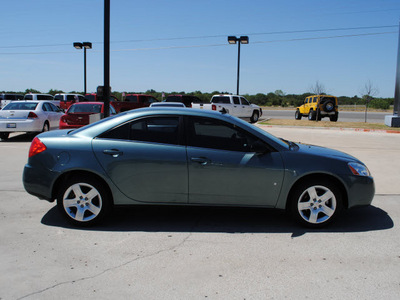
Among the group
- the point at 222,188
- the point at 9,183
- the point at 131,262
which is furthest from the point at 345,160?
the point at 9,183

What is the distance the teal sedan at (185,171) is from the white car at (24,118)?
1042cm

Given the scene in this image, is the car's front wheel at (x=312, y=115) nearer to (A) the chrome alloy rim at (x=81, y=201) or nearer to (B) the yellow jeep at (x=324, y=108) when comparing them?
(B) the yellow jeep at (x=324, y=108)

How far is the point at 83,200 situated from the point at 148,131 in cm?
120

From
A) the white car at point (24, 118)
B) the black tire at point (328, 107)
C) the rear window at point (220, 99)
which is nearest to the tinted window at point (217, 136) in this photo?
the white car at point (24, 118)

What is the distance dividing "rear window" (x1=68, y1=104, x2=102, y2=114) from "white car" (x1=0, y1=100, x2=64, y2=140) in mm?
1441

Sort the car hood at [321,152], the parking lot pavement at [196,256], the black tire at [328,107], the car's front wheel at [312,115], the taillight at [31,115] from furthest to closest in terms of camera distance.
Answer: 1. the car's front wheel at [312,115]
2. the black tire at [328,107]
3. the taillight at [31,115]
4. the car hood at [321,152]
5. the parking lot pavement at [196,256]

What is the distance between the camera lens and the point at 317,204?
500 centimetres

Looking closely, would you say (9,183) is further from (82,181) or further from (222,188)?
(222,188)

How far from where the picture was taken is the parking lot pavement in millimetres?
3453

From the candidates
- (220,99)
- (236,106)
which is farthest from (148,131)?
(220,99)

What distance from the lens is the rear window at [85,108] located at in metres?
14.5

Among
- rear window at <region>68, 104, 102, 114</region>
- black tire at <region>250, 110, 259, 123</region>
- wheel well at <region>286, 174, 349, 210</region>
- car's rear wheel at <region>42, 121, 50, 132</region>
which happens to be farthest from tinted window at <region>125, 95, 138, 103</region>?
wheel well at <region>286, 174, 349, 210</region>

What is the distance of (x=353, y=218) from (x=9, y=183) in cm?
613

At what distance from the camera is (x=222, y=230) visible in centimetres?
502
